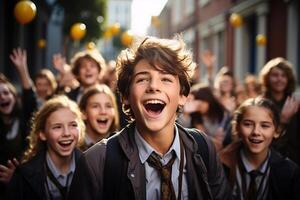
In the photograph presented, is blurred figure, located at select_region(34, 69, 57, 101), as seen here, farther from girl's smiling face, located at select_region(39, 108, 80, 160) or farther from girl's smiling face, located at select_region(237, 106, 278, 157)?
girl's smiling face, located at select_region(237, 106, 278, 157)

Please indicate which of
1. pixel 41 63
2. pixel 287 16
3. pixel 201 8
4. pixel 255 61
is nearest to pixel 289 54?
pixel 287 16

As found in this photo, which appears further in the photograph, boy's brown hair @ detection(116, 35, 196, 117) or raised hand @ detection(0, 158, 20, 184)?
raised hand @ detection(0, 158, 20, 184)

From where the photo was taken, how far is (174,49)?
2.23m

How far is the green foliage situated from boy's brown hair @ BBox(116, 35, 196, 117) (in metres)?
16.7

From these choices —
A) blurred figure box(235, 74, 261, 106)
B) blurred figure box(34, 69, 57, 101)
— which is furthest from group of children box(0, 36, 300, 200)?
blurred figure box(235, 74, 261, 106)

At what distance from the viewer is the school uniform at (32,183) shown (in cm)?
297

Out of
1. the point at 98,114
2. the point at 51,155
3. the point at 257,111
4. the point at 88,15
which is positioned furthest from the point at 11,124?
the point at 88,15

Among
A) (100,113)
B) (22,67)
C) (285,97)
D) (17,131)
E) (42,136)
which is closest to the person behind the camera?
(42,136)

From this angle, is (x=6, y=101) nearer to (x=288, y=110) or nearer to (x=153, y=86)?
(x=288, y=110)

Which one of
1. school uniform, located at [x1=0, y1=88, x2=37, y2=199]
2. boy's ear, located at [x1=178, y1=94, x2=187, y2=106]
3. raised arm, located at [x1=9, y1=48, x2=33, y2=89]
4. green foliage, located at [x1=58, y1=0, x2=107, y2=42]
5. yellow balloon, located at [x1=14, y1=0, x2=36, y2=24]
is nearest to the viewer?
boy's ear, located at [x1=178, y1=94, x2=187, y2=106]

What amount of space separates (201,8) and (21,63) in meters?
19.1

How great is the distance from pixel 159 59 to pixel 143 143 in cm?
40

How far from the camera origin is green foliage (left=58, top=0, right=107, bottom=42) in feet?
62.0

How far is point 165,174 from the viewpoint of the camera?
2098mm
